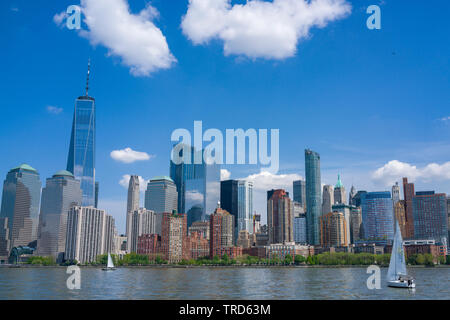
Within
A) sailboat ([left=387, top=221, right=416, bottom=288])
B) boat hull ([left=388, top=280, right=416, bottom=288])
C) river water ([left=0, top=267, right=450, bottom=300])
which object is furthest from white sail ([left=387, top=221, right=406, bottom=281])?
river water ([left=0, top=267, right=450, bottom=300])

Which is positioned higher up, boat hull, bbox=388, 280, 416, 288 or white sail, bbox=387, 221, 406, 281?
white sail, bbox=387, 221, 406, 281

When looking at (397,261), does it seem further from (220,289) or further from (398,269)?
(220,289)

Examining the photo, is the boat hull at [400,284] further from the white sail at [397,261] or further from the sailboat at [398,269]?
the white sail at [397,261]

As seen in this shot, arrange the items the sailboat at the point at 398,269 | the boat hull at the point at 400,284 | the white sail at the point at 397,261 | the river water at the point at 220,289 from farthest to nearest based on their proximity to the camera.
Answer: the white sail at the point at 397,261, the sailboat at the point at 398,269, the boat hull at the point at 400,284, the river water at the point at 220,289

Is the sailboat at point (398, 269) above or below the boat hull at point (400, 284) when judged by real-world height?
above

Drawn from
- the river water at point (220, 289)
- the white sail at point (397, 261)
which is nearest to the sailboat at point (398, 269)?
the white sail at point (397, 261)

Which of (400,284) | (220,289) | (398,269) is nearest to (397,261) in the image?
(398,269)

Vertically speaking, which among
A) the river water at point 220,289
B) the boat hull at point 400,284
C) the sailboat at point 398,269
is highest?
the sailboat at point 398,269

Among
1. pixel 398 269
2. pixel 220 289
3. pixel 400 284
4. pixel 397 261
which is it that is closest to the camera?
pixel 400 284

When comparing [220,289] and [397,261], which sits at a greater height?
[397,261]

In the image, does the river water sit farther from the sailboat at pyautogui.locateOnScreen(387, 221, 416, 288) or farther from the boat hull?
the sailboat at pyautogui.locateOnScreen(387, 221, 416, 288)
